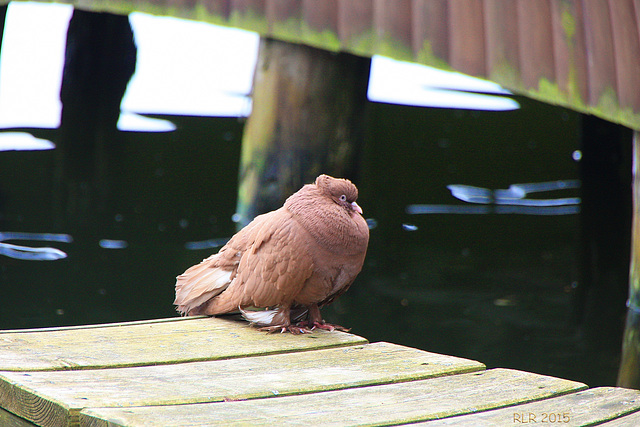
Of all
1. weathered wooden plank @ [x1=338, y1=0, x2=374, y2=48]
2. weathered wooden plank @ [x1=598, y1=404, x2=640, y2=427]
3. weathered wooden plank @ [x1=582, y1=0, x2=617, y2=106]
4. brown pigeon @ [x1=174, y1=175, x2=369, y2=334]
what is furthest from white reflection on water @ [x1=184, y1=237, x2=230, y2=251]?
weathered wooden plank @ [x1=598, y1=404, x2=640, y2=427]

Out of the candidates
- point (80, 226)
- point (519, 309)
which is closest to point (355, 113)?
point (519, 309)

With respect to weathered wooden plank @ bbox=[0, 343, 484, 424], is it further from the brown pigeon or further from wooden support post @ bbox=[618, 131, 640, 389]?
wooden support post @ bbox=[618, 131, 640, 389]

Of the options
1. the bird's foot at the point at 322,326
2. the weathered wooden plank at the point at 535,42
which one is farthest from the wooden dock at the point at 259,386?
the weathered wooden plank at the point at 535,42

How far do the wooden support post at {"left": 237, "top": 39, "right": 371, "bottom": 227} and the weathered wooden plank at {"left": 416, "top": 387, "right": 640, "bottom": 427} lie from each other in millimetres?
3163

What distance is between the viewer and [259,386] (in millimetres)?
2195

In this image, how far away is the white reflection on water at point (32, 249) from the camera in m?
6.18

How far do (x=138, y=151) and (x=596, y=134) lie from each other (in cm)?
516

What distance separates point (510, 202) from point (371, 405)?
7.19m

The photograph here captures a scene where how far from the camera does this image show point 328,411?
2006 millimetres

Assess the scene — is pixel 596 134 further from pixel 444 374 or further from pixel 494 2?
pixel 444 374

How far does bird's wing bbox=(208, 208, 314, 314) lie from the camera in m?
2.76

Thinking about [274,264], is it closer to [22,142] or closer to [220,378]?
[220,378]

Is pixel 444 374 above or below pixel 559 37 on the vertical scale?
below

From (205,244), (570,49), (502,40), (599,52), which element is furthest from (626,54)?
(205,244)
